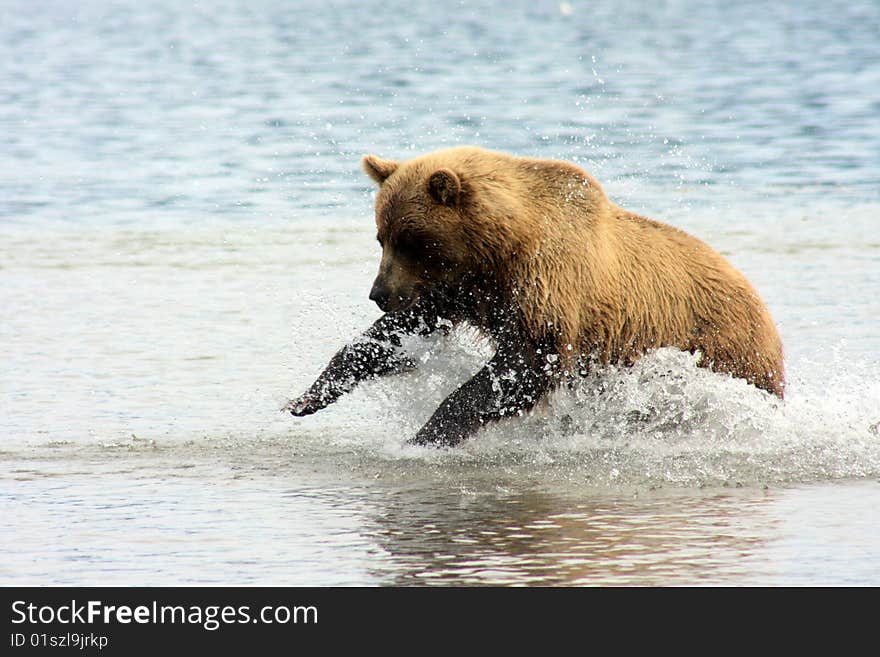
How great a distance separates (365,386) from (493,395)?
86cm

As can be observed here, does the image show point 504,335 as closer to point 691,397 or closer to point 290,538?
point 691,397

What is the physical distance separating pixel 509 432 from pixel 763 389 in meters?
1.13

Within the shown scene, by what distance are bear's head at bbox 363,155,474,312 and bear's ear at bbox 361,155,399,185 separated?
0.08m

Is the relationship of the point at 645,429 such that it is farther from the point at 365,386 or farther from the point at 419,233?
the point at 419,233

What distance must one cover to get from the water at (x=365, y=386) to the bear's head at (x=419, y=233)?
72 centimetres

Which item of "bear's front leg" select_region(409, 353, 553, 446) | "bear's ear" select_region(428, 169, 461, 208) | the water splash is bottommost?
the water splash

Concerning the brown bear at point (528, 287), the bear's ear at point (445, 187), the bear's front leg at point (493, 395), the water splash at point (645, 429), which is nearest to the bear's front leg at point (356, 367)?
the brown bear at point (528, 287)

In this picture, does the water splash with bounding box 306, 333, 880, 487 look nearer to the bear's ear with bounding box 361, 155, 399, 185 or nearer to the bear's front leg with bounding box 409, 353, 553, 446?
the bear's front leg with bounding box 409, 353, 553, 446

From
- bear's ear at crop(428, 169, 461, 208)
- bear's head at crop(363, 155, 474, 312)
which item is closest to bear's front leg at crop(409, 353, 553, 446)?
bear's head at crop(363, 155, 474, 312)

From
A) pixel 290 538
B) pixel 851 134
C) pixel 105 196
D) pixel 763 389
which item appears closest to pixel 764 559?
pixel 290 538

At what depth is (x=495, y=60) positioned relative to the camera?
34750 mm

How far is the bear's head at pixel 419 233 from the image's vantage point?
6.46m

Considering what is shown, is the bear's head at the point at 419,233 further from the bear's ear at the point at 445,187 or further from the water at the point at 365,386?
the water at the point at 365,386

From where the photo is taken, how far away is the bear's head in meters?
6.46
